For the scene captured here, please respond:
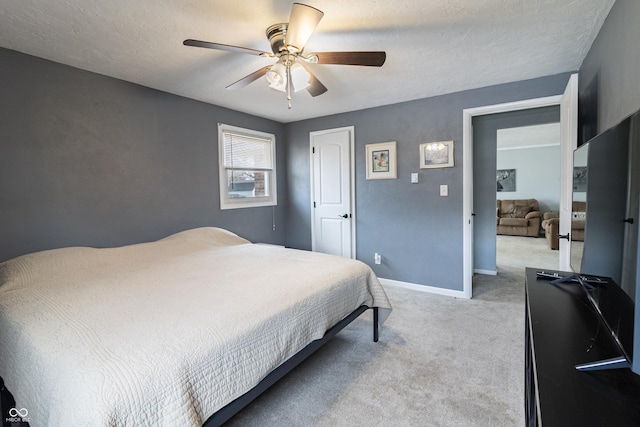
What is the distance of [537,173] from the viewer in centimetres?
821

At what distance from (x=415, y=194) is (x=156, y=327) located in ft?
10.5

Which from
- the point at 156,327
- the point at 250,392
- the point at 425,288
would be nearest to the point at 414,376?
the point at 250,392

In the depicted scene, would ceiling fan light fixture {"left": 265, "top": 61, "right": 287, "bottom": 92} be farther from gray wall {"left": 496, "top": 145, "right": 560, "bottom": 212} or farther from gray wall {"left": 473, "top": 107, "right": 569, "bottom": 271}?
gray wall {"left": 496, "top": 145, "right": 560, "bottom": 212}

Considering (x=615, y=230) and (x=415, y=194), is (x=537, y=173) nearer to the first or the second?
(x=415, y=194)

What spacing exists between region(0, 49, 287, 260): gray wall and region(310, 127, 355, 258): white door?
143 cm

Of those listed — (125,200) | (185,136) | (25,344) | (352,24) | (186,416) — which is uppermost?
(352,24)

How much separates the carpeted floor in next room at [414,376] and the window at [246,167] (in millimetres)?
2205

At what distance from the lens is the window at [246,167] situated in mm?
3820

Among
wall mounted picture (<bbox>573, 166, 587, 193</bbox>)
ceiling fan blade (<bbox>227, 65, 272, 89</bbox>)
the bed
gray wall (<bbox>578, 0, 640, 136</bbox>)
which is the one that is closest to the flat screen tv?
wall mounted picture (<bbox>573, 166, 587, 193</bbox>)

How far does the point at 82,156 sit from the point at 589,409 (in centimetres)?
342

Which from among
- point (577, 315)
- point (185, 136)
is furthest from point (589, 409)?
point (185, 136)

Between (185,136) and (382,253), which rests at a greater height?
(185,136)

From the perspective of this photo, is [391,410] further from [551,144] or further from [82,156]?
[551,144]

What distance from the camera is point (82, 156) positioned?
2.59 meters
